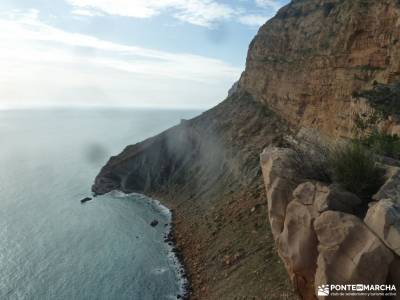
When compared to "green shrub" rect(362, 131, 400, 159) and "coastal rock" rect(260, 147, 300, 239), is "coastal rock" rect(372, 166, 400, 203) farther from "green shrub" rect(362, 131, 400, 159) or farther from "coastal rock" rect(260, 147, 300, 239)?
"green shrub" rect(362, 131, 400, 159)

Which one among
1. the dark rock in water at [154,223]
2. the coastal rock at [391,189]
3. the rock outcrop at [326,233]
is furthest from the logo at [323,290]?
the dark rock in water at [154,223]

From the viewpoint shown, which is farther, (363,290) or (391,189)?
(391,189)

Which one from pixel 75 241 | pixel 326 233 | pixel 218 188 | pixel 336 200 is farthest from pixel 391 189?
pixel 75 241

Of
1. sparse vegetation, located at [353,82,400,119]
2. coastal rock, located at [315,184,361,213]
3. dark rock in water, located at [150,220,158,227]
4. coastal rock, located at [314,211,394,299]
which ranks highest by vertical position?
sparse vegetation, located at [353,82,400,119]

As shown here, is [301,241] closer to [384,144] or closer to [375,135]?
[384,144]

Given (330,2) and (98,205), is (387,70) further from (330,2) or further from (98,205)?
(98,205)

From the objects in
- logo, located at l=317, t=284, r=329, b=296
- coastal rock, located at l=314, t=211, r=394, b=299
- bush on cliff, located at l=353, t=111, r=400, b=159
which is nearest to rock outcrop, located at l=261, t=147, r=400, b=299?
coastal rock, located at l=314, t=211, r=394, b=299

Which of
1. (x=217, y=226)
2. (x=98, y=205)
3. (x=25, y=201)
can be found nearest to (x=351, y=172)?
(x=217, y=226)
